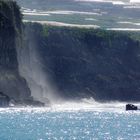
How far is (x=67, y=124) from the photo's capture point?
153125mm

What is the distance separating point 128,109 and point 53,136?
65.8 m

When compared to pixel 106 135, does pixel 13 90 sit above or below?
below

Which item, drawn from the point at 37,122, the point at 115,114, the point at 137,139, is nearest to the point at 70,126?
the point at 37,122

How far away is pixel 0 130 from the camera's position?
140 meters

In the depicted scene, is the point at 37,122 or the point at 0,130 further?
the point at 37,122

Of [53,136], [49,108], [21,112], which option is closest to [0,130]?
[53,136]

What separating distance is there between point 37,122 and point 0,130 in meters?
15.9

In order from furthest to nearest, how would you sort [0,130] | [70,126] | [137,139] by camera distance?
[70,126]
[0,130]
[137,139]

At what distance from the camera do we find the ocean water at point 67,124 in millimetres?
134375

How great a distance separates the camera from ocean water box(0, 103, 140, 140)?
134375 mm

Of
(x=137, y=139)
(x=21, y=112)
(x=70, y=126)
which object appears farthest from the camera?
(x=21, y=112)

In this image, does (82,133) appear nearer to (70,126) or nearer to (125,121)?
(70,126)

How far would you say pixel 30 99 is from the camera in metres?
199

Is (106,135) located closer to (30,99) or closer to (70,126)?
(70,126)
